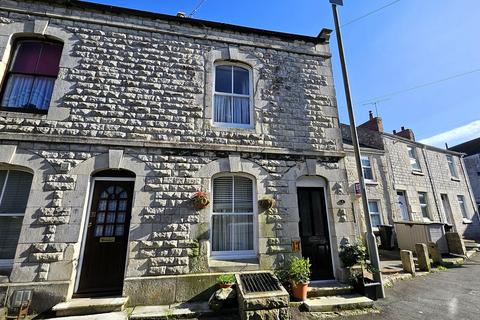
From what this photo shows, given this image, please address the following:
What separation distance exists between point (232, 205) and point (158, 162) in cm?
218

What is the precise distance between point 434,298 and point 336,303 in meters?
2.59

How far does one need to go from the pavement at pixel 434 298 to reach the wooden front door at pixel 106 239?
5136 mm

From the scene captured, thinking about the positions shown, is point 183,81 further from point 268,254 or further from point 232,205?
point 268,254

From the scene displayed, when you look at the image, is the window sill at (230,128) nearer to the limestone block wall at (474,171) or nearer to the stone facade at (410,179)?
the stone facade at (410,179)

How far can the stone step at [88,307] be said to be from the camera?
4242 mm

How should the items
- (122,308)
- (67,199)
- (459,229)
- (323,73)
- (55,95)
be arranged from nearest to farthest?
(122,308) < (67,199) < (55,95) < (323,73) < (459,229)

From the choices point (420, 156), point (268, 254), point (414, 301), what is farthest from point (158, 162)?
point (420, 156)

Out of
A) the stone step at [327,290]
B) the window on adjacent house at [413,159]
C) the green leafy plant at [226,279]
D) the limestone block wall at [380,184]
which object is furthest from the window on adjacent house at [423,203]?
the green leafy plant at [226,279]

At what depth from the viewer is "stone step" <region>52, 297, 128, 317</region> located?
4242 millimetres

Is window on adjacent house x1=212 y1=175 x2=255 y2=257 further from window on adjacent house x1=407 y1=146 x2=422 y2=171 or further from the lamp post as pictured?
window on adjacent house x1=407 y1=146 x2=422 y2=171

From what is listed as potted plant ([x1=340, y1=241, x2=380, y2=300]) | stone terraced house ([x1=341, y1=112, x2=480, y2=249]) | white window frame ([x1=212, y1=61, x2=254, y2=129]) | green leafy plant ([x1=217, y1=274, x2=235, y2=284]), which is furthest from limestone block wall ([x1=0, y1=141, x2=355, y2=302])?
stone terraced house ([x1=341, y1=112, x2=480, y2=249])

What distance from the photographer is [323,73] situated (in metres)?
7.49

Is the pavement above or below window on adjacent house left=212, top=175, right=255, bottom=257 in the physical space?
below

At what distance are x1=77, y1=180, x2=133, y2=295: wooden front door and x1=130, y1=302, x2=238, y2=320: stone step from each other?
0.92 meters
